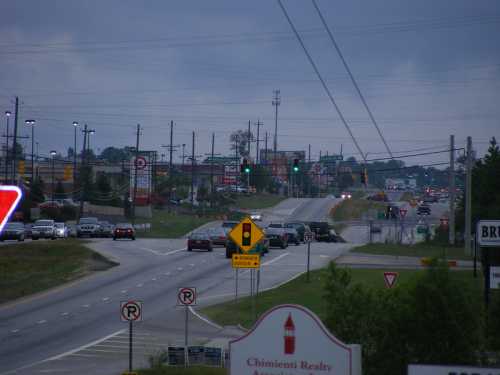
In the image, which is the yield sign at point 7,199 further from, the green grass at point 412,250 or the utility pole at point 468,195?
the green grass at point 412,250

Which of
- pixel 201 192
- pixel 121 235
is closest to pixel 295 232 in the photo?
pixel 121 235

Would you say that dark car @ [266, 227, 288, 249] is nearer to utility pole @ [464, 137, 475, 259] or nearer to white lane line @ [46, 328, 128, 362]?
utility pole @ [464, 137, 475, 259]

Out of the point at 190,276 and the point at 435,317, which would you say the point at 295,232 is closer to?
the point at 190,276

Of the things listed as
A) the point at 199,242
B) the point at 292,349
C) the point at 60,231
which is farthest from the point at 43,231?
the point at 292,349

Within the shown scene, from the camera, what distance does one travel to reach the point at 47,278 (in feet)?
138

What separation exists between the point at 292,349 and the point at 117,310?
76.0ft

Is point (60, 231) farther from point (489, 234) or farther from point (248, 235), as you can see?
point (489, 234)

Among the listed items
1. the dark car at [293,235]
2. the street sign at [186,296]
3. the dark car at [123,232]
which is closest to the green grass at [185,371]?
the street sign at [186,296]

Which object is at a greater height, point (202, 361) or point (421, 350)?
point (421, 350)

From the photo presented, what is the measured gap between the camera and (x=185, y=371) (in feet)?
59.0

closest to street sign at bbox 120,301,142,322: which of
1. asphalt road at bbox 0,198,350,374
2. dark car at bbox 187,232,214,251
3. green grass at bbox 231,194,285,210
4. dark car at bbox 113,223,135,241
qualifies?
asphalt road at bbox 0,198,350,374

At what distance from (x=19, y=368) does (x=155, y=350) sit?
13.7ft

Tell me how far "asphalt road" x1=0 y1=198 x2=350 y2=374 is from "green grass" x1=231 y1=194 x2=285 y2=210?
71474 mm

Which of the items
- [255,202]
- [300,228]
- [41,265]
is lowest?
[41,265]
